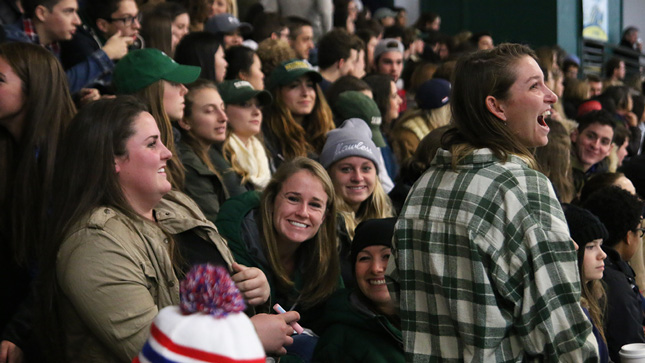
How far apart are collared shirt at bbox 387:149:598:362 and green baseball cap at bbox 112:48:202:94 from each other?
1.87 m

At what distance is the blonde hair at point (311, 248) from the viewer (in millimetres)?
3674

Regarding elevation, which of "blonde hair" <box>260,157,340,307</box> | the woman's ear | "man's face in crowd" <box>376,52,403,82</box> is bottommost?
"man's face in crowd" <box>376,52,403,82</box>

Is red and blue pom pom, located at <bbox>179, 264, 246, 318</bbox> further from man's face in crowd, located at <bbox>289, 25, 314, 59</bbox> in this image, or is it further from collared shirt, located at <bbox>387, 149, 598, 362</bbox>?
man's face in crowd, located at <bbox>289, 25, 314, 59</bbox>

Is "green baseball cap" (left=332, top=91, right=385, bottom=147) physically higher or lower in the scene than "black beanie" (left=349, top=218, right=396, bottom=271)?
lower

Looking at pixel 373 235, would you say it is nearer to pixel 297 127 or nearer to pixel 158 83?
pixel 158 83

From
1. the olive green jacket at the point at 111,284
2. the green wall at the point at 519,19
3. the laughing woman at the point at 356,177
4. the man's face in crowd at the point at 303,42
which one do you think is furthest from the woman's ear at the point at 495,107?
the green wall at the point at 519,19

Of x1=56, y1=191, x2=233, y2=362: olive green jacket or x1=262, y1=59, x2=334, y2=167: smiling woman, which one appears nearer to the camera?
x1=56, y1=191, x2=233, y2=362: olive green jacket

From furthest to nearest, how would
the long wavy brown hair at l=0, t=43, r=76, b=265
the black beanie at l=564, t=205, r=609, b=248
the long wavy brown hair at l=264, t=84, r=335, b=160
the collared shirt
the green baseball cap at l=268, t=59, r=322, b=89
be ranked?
the green baseball cap at l=268, t=59, r=322, b=89 < the long wavy brown hair at l=264, t=84, r=335, b=160 < the black beanie at l=564, t=205, r=609, b=248 < the long wavy brown hair at l=0, t=43, r=76, b=265 < the collared shirt

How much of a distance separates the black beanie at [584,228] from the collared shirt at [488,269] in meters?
1.49

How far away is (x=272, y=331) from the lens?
105 inches

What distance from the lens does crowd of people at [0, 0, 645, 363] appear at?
2.34 meters

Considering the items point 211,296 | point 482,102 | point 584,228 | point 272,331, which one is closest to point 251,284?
point 272,331

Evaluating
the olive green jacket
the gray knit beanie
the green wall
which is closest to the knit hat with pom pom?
the olive green jacket

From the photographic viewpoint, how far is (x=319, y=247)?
3.80 metres
